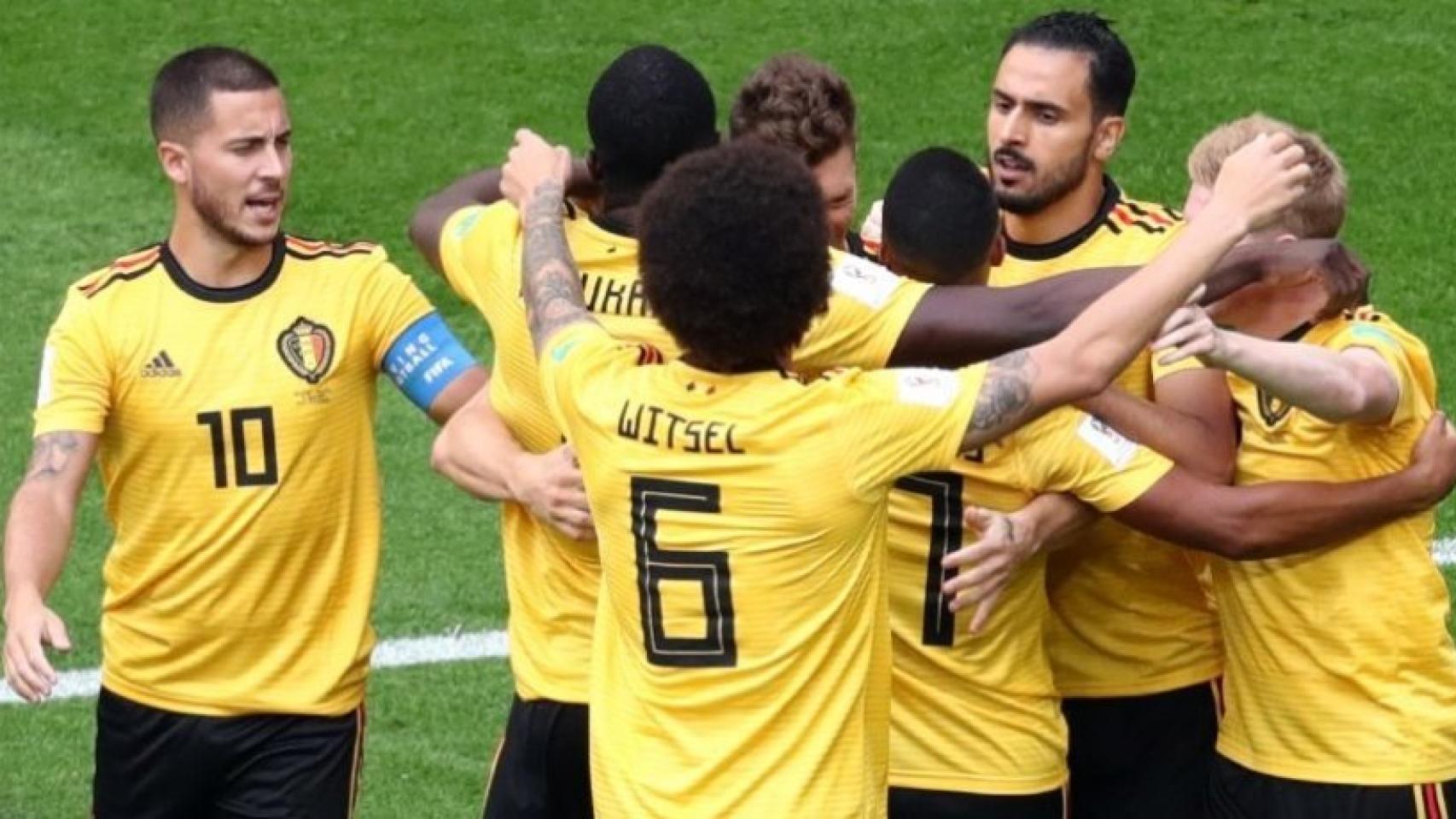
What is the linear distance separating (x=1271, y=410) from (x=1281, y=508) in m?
0.28

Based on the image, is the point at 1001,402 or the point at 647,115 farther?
the point at 647,115

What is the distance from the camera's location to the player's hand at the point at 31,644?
6125mm

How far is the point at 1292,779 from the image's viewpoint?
6.40m

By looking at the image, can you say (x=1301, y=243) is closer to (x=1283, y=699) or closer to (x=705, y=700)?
(x=1283, y=699)

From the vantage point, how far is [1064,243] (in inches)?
273

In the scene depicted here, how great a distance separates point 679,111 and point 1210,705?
6.63 ft

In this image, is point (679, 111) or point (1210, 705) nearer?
point (679, 111)

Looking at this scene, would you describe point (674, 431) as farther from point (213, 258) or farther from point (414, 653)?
point (414, 653)

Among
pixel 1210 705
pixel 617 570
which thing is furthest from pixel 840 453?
pixel 1210 705

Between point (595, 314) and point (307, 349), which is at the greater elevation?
point (595, 314)

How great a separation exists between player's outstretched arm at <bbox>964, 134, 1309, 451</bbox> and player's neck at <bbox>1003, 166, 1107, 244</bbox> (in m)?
1.33

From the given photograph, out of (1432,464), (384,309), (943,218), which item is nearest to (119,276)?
(384,309)

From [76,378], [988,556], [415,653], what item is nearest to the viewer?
[988,556]

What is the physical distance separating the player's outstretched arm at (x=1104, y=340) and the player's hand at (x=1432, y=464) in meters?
0.89
